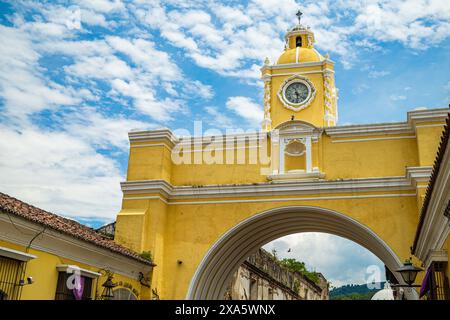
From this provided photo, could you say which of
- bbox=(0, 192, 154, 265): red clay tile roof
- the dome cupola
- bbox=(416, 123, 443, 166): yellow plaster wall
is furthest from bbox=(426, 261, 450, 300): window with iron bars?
the dome cupola

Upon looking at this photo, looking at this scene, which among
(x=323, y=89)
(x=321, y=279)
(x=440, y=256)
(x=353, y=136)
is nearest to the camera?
(x=440, y=256)

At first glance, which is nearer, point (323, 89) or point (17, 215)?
point (17, 215)

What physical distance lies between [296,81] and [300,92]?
0.40 m

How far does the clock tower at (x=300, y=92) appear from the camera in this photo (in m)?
17.0

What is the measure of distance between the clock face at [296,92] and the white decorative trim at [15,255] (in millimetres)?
10457

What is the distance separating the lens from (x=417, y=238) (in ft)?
31.6

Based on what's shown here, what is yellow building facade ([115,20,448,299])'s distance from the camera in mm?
12922

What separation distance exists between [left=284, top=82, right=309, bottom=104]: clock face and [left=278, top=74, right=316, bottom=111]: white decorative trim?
2.7 inches

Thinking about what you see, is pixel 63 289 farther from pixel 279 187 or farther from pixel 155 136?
pixel 279 187

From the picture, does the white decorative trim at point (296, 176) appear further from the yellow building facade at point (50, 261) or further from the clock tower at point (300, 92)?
the yellow building facade at point (50, 261)
